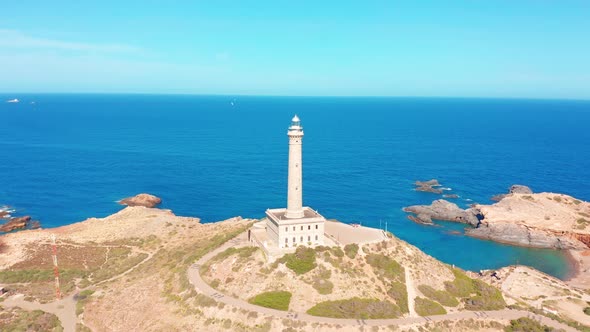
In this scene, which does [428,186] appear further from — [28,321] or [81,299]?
[28,321]

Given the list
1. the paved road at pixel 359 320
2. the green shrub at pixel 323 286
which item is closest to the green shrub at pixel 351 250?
the green shrub at pixel 323 286

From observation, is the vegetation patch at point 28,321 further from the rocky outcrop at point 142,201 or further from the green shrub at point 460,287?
the rocky outcrop at point 142,201

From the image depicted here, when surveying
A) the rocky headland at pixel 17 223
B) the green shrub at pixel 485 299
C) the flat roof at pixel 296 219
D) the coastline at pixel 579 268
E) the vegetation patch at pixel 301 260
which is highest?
the flat roof at pixel 296 219

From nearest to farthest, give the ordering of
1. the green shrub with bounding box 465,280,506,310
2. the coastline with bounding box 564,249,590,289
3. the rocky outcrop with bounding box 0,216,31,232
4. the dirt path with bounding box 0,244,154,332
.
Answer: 1. the dirt path with bounding box 0,244,154,332
2. the green shrub with bounding box 465,280,506,310
3. the coastline with bounding box 564,249,590,289
4. the rocky outcrop with bounding box 0,216,31,232

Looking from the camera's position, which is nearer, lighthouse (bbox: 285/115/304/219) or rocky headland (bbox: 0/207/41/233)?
lighthouse (bbox: 285/115/304/219)

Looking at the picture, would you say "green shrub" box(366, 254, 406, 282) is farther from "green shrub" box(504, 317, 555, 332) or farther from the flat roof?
"green shrub" box(504, 317, 555, 332)

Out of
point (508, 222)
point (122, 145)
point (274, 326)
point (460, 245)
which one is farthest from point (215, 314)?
Result: point (122, 145)

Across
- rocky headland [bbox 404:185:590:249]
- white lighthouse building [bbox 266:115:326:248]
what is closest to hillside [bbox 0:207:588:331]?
white lighthouse building [bbox 266:115:326:248]

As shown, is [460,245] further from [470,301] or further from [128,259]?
[128,259]
